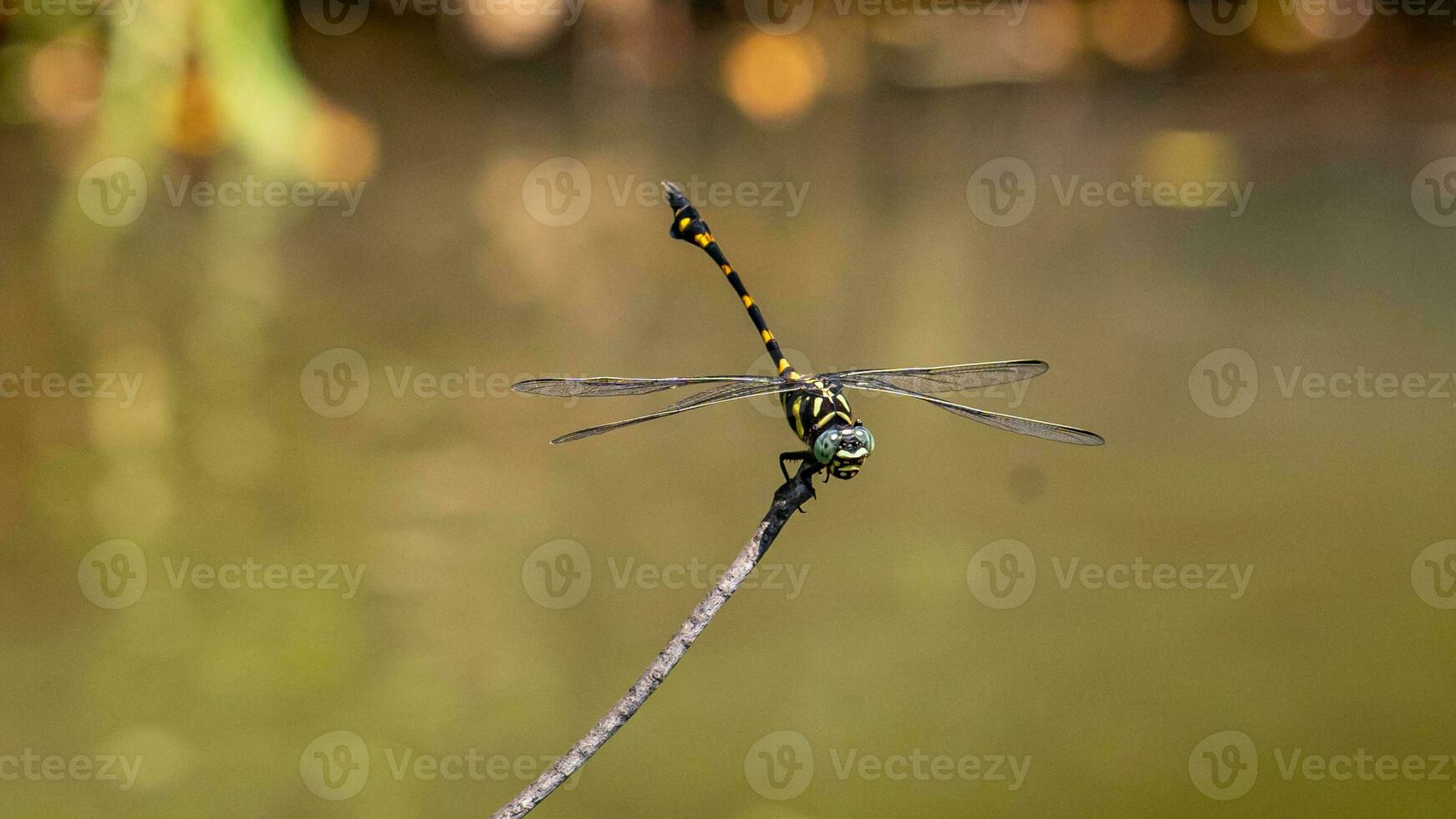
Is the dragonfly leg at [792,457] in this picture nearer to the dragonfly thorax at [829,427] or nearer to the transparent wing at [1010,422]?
the dragonfly thorax at [829,427]

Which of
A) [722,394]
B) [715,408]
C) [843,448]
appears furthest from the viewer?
[715,408]

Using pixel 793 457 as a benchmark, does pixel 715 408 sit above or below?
above

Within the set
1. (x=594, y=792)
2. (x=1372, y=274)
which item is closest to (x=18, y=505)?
(x=594, y=792)

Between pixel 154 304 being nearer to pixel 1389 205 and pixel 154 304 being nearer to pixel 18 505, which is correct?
pixel 18 505

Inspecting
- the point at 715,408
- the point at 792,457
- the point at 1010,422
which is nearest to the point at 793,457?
the point at 792,457

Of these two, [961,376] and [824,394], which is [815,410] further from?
[961,376]

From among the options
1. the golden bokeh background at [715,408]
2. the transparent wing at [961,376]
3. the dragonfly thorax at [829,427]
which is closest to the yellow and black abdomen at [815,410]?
the dragonfly thorax at [829,427]

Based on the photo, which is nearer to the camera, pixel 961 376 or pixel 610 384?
pixel 610 384
